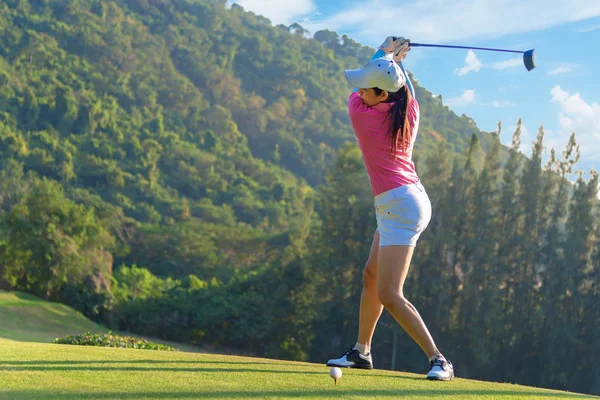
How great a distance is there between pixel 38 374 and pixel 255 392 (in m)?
1.10

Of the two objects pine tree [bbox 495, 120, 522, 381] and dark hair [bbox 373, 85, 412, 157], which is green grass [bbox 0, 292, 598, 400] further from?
pine tree [bbox 495, 120, 522, 381]

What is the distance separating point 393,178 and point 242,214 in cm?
5715

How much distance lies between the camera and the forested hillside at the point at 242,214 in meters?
28.5

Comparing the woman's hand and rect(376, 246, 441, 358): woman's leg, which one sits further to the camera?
the woman's hand

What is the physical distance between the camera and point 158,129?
7062 centimetres

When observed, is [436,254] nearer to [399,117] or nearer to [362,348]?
[362,348]

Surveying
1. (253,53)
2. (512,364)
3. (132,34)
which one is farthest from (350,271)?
(253,53)

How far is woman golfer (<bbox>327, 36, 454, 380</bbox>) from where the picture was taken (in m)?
4.29

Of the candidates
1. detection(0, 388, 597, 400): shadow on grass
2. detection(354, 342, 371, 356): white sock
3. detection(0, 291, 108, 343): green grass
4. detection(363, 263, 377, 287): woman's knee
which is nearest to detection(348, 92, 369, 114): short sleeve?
detection(363, 263, 377, 287): woman's knee

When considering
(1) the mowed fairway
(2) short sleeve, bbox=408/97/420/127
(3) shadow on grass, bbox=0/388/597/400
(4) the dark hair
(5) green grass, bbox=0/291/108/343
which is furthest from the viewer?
(5) green grass, bbox=0/291/108/343

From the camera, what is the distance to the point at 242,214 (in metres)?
61.3

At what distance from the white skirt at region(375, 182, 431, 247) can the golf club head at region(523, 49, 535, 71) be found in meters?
1.18

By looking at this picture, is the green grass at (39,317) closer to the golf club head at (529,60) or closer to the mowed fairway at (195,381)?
the mowed fairway at (195,381)

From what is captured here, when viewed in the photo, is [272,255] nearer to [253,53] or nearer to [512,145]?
[512,145]
